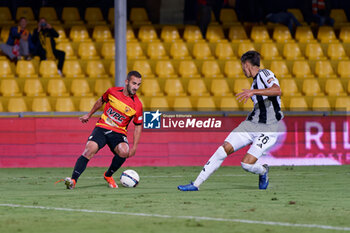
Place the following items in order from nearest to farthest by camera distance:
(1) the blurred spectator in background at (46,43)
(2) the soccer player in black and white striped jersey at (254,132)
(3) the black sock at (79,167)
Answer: (2) the soccer player in black and white striped jersey at (254,132) → (3) the black sock at (79,167) → (1) the blurred spectator in background at (46,43)

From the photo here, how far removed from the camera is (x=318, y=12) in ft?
73.8

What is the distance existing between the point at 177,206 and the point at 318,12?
1498 centimetres

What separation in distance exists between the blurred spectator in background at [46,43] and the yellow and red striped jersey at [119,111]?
25.9ft

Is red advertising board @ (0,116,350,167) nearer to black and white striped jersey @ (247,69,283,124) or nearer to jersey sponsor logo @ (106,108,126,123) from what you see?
jersey sponsor logo @ (106,108,126,123)

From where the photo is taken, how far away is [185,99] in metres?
17.4

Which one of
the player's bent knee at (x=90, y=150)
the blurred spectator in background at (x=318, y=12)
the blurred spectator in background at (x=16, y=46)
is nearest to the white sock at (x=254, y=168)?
the player's bent knee at (x=90, y=150)

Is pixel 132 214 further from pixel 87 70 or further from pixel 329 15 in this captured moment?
pixel 329 15

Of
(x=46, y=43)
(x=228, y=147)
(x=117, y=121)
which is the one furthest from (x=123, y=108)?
(x=46, y=43)

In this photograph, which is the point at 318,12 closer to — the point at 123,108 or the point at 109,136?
the point at 123,108

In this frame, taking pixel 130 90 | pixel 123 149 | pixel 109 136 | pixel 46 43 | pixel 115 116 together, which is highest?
pixel 130 90

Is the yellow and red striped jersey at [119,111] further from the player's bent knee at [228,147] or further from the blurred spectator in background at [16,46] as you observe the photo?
the blurred spectator in background at [16,46]

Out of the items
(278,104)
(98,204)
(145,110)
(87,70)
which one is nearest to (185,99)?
(145,110)

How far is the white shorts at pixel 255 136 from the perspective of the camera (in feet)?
33.4

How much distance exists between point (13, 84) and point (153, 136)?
411 cm
